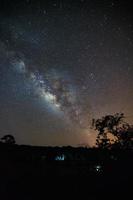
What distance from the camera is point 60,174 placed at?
28719 mm

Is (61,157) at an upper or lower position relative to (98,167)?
upper

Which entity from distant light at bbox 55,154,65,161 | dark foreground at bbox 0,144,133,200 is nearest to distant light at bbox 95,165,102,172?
dark foreground at bbox 0,144,133,200

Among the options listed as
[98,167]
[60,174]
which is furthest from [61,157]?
[60,174]

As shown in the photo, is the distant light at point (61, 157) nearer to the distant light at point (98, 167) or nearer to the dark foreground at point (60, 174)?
the dark foreground at point (60, 174)

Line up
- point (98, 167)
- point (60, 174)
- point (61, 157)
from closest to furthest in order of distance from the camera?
point (60, 174) → point (98, 167) → point (61, 157)

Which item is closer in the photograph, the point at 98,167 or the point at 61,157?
the point at 98,167

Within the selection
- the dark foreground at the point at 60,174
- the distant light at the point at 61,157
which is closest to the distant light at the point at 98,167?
the dark foreground at the point at 60,174

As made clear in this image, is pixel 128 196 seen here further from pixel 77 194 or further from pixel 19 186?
pixel 19 186

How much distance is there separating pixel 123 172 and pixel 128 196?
468 cm

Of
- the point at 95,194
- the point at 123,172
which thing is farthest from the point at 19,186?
the point at 123,172

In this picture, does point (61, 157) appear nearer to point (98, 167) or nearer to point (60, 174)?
point (98, 167)

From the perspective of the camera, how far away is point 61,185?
25438 mm

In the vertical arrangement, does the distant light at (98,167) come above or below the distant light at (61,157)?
below

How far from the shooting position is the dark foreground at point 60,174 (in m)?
23.7
